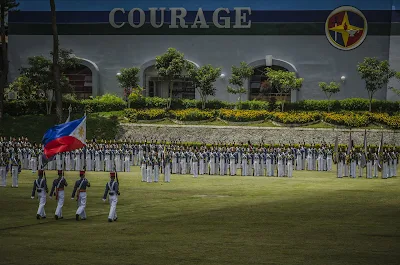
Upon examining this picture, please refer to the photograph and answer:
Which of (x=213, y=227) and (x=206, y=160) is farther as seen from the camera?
(x=206, y=160)

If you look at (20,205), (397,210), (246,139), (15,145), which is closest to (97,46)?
(246,139)

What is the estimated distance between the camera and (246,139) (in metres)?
47.5

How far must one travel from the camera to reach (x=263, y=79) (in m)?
57.6

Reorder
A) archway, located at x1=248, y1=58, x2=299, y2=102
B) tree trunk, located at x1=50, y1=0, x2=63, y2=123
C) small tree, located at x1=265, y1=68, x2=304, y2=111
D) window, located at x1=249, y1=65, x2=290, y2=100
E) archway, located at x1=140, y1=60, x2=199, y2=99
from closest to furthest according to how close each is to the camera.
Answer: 1. tree trunk, located at x1=50, y1=0, x2=63, y2=123
2. small tree, located at x1=265, y1=68, x2=304, y2=111
3. archway, located at x1=248, y1=58, x2=299, y2=102
4. window, located at x1=249, y1=65, x2=290, y2=100
5. archway, located at x1=140, y1=60, x2=199, y2=99

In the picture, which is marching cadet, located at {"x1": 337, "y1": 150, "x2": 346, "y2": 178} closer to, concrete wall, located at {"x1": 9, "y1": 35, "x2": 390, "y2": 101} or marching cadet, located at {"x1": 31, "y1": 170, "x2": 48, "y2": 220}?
marching cadet, located at {"x1": 31, "y1": 170, "x2": 48, "y2": 220}

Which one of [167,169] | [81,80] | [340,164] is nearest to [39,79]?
[81,80]

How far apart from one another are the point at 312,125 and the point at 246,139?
4.78m

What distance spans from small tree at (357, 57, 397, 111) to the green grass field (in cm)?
2149

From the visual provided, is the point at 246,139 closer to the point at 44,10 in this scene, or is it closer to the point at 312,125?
the point at 312,125

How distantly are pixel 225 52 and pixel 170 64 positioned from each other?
5611 mm

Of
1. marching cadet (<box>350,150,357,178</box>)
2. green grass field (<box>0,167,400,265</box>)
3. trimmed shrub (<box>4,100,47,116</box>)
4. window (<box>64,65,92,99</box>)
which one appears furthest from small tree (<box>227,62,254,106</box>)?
green grass field (<box>0,167,400,265</box>)

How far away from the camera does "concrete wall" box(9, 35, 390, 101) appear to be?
5547 cm

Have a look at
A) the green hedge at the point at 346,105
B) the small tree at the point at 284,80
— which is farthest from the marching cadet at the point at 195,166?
the green hedge at the point at 346,105

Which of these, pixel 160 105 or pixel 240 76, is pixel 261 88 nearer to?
pixel 240 76
